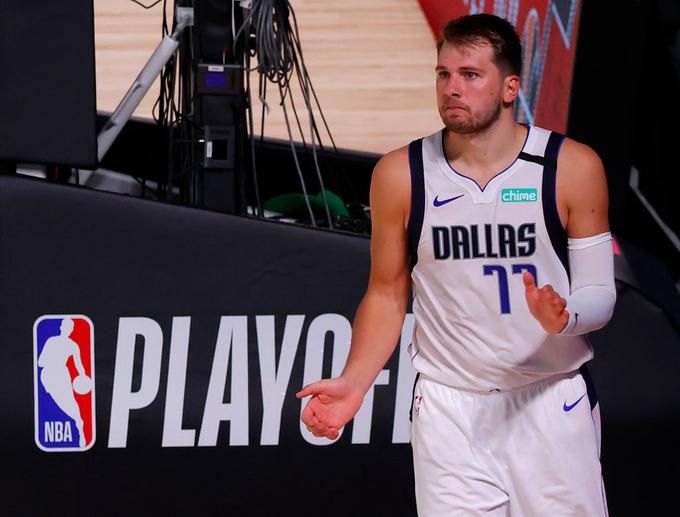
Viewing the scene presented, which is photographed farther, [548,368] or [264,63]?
[264,63]

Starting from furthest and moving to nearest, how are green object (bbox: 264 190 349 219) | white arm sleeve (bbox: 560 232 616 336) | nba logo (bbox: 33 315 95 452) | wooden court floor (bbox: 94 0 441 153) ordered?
wooden court floor (bbox: 94 0 441 153), green object (bbox: 264 190 349 219), nba logo (bbox: 33 315 95 452), white arm sleeve (bbox: 560 232 616 336)

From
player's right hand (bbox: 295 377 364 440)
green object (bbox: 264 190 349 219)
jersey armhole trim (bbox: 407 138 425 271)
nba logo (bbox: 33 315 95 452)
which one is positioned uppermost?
jersey armhole trim (bbox: 407 138 425 271)

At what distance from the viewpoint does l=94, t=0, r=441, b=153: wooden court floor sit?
23.3 ft

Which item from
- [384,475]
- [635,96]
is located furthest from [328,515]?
[635,96]

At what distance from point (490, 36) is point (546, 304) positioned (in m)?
0.51

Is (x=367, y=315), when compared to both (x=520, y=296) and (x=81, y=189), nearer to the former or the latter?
(x=520, y=296)

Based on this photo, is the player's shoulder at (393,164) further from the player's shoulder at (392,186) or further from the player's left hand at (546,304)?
the player's left hand at (546,304)

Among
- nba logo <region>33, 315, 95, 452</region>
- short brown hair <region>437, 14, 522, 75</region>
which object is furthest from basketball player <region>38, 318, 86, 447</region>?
short brown hair <region>437, 14, 522, 75</region>

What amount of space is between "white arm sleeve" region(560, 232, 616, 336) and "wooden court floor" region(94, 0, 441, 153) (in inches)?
163

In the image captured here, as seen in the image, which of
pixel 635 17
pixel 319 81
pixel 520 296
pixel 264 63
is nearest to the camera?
pixel 520 296

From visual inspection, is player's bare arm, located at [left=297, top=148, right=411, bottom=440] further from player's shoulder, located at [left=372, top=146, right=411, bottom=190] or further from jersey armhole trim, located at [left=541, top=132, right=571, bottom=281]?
jersey armhole trim, located at [left=541, top=132, right=571, bottom=281]

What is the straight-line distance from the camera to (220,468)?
10.3 ft

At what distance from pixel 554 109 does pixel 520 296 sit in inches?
120

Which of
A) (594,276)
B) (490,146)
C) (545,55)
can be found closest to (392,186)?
(490,146)
